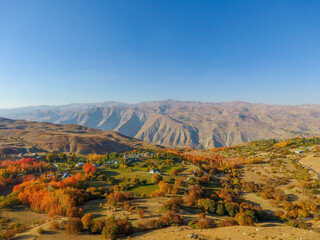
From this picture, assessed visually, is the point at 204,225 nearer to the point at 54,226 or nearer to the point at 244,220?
the point at 244,220

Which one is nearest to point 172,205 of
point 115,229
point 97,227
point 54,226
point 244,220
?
point 244,220

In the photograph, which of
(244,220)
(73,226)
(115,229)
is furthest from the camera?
(244,220)

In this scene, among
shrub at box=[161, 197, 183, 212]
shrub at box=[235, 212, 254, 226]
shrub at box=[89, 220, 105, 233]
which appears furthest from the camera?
shrub at box=[161, 197, 183, 212]

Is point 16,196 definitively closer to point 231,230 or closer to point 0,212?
point 0,212

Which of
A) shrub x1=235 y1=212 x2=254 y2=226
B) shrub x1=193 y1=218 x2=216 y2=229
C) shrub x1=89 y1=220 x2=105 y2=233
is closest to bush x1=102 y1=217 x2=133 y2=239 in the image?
shrub x1=89 y1=220 x2=105 y2=233

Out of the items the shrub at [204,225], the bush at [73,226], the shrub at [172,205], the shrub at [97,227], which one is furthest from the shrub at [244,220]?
the bush at [73,226]

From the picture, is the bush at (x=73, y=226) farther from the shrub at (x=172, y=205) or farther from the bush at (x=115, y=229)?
the shrub at (x=172, y=205)

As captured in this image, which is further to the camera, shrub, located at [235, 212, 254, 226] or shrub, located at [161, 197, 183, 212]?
shrub, located at [161, 197, 183, 212]

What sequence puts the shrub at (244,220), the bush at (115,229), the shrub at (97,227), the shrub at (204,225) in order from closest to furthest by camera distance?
the bush at (115,229), the shrub at (97,227), the shrub at (204,225), the shrub at (244,220)

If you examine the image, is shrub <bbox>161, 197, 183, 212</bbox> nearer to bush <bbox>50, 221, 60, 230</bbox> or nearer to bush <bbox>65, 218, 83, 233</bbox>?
bush <bbox>65, 218, 83, 233</bbox>

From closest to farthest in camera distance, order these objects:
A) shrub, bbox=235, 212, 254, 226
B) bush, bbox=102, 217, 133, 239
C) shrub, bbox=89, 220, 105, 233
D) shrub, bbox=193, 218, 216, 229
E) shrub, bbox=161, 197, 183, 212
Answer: bush, bbox=102, 217, 133, 239 < shrub, bbox=89, 220, 105, 233 < shrub, bbox=193, 218, 216, 229 < shrub, bbox=235, 212, 254, 226 < shrub, bbox=161, 197, 183, 212

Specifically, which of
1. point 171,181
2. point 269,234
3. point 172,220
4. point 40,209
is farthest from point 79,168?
point 269,234
